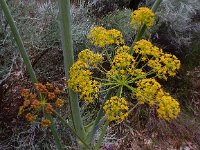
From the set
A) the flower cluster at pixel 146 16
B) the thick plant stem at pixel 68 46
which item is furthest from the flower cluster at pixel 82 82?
the flower cluster at pixel 146 16

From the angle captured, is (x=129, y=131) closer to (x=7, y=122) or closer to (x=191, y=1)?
(x=7, y=122)

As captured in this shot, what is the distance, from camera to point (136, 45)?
1285 millimetres

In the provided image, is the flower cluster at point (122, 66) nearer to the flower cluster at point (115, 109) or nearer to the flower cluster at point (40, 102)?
the flower cluster at point (115, 109)

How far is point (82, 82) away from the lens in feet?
3.94

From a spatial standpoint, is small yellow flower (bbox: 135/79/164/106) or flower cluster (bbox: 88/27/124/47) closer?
small yellow flower (bbox: 135/79/164/106)

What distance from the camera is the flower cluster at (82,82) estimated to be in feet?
3.91

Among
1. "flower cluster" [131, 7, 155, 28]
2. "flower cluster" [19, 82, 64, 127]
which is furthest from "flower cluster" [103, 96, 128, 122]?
"flower cluster" [131, 7, 155, 28]

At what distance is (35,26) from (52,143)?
1.14m

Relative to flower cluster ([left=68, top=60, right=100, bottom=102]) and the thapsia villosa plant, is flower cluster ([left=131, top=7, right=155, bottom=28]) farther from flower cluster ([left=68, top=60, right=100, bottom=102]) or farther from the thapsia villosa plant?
flower cluster ([left=68, top=60, right=100, bottom=102])

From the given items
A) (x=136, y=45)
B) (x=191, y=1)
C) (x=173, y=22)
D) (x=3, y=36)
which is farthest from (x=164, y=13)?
(x=136, y=45)

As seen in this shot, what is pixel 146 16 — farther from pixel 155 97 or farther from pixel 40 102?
pixel 40 102

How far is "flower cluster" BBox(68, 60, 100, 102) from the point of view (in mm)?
1191

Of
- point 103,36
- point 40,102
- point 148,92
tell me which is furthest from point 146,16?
point 40,102

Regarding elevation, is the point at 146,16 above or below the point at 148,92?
above
